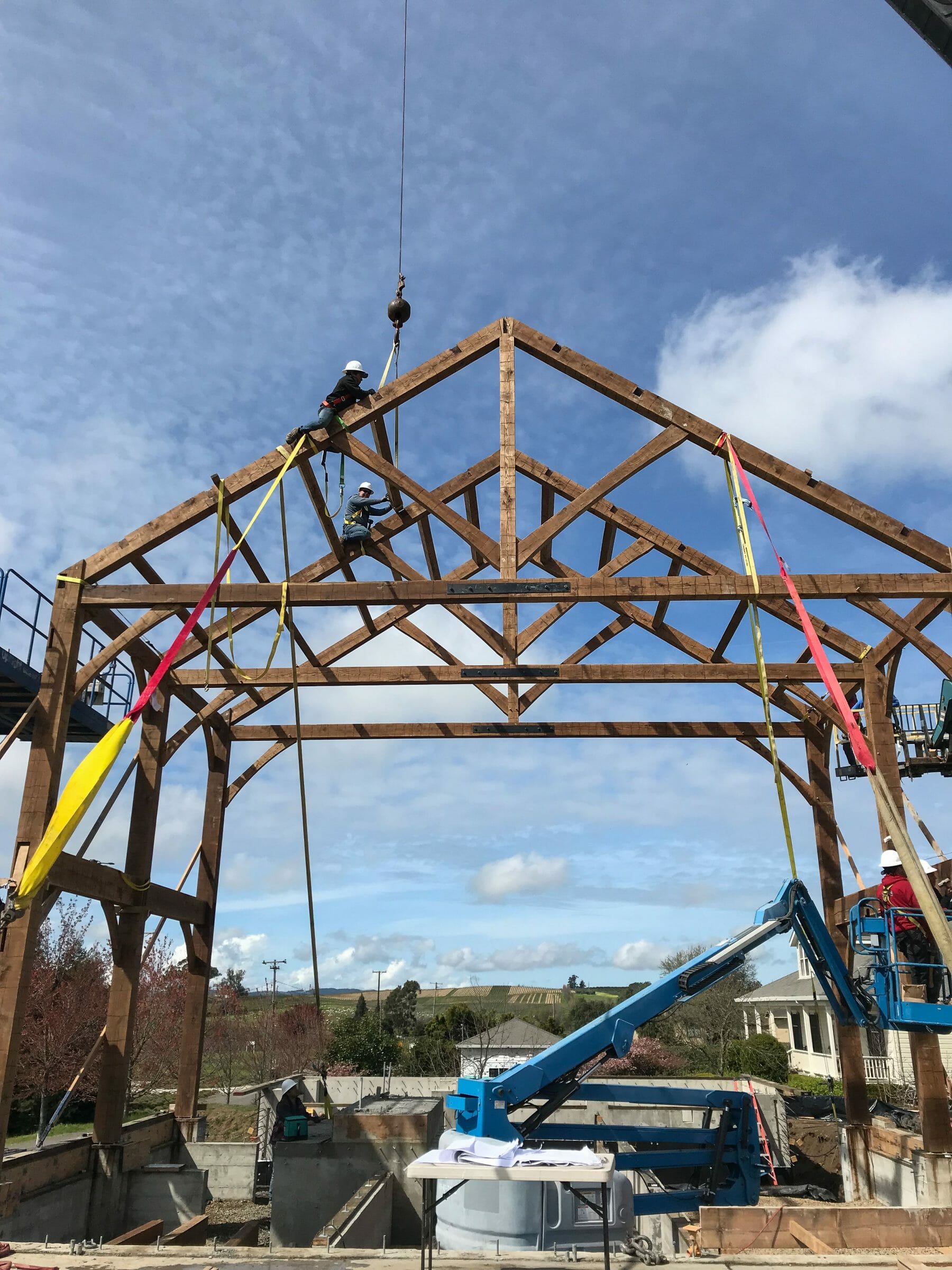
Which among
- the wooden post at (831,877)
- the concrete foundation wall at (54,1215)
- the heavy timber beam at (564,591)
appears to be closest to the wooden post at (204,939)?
the concrete foundation wall at (54,1215)

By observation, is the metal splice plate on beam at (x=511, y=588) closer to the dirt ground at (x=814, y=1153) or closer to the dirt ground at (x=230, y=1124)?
the dirt ground at (x=814, y=1153)

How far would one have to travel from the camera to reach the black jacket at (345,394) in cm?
1082

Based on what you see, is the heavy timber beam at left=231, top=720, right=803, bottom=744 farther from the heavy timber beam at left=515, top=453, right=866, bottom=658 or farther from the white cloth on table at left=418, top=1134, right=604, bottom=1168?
the white cloth on table at left=418, top=1134, right=604, bottom=1168

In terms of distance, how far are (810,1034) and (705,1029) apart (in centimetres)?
502

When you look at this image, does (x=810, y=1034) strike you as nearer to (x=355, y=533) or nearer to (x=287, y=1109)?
(x=287, y=1109)

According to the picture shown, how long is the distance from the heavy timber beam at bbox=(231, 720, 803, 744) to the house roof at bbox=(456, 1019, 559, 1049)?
26051 mm

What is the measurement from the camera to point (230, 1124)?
23266mm

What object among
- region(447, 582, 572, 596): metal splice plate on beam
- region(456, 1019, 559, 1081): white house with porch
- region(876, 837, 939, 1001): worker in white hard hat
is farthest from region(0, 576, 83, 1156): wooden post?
region(456, 1019, 559, 1081): white house with porch

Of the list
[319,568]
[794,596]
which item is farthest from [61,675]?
[794,596]

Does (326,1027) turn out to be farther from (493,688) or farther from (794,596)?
(794,596)

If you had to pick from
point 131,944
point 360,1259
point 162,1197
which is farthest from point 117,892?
point 360,1259

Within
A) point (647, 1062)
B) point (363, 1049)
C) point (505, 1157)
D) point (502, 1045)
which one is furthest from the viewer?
point (502, 1045)

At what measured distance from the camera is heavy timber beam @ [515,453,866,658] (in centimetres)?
1276

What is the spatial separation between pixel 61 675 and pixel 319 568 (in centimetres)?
411
